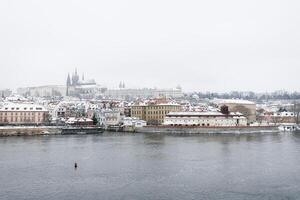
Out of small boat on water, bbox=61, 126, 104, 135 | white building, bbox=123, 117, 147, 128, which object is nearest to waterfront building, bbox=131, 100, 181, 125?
white building, bbox=123, 117, 147, 128

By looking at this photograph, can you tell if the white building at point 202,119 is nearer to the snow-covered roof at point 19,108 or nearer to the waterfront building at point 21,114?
the waterfront building at point 21,114

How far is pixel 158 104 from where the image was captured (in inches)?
2603

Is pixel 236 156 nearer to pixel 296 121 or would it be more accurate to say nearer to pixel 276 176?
pixel 276 176

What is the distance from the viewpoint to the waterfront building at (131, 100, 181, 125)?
65.4 metres

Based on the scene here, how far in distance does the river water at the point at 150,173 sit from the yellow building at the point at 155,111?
104ft

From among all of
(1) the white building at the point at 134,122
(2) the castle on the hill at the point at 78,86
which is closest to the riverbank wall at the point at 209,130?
(1) the white building at the point at 134,122

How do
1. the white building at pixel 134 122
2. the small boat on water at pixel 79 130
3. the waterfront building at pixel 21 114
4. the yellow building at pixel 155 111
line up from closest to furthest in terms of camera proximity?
the small boat on water at pixel 79 130 < the waterfront building at pixel 21 114 < the white building at pixel 134 122 < the yellow building at pixel 155 111

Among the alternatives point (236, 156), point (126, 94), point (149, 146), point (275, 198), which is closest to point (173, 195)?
point (275, 198)

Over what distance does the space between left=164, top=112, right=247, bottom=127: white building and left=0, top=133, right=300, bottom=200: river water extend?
78.3 feet

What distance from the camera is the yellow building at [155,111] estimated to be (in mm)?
65381

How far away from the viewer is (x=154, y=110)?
6631 cm

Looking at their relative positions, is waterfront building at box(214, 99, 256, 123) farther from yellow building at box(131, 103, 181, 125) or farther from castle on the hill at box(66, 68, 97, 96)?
castle on the hill at box(66, 68, 97, 96)

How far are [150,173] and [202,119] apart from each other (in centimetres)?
3536

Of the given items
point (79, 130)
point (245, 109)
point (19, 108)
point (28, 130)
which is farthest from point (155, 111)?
point (28, 130)
